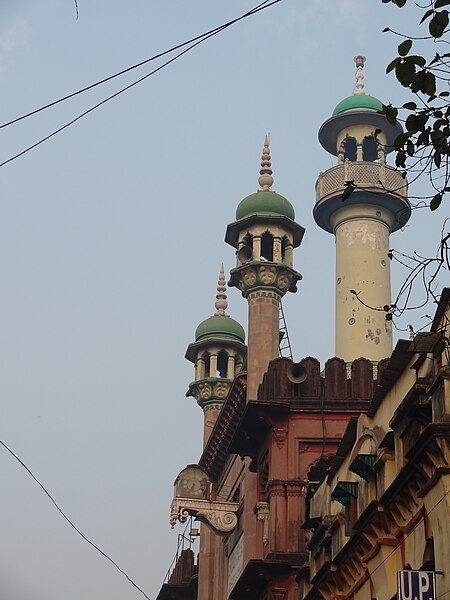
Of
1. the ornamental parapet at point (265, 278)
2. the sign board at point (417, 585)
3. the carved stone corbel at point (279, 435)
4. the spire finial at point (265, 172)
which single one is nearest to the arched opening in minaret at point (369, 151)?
the spire finial at point (265, 172)

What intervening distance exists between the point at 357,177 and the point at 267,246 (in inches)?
240

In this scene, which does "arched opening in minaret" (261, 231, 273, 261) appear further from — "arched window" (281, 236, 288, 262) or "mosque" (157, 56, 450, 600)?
"arched window" (281, 236, 288, 262)

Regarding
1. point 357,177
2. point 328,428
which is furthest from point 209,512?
point 357,177

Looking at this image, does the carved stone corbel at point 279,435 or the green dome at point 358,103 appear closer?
the carved stone corbel at point 279,435

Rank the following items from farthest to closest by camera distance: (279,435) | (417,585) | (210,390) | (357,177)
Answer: (210,390) < (357,177) < (279,435) < (417,585)

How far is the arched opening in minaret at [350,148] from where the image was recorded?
40.6m

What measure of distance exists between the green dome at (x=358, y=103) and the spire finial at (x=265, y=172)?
253 inches

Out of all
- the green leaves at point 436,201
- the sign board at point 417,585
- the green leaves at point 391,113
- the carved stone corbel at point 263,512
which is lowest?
the sign board at point 417,585

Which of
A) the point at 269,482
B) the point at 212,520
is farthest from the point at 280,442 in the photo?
the point at 212,520

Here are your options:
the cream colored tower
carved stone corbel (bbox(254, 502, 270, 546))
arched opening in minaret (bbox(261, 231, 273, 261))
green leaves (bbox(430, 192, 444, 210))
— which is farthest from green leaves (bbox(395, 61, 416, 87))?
arched opening in minaret (bbox(261, 231, 273, 261))

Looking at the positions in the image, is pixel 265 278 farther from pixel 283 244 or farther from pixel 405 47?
pixel 405 47

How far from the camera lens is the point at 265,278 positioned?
32.3 m

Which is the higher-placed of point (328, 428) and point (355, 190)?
point (355, 190)

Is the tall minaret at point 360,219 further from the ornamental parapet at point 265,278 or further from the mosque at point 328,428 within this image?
the ornamental parapet at point 265,278
